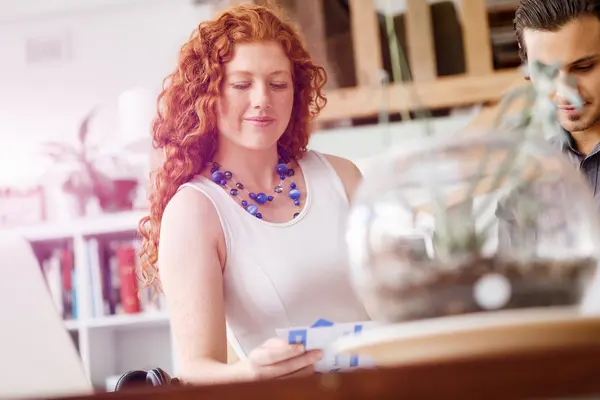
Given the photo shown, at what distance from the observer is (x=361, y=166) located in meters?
1.54

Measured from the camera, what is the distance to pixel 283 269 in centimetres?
138

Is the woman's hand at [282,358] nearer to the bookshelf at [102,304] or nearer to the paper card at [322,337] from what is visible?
the paper card at [322,337]

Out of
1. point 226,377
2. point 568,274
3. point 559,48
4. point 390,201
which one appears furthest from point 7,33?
point 568,274

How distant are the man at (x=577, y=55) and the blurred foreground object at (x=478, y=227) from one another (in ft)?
2.31

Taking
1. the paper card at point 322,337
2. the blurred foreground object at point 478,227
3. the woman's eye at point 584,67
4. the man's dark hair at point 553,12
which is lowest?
the paper card at point 322,337

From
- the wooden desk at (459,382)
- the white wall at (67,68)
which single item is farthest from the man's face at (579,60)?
the wooden desk at (459,382)

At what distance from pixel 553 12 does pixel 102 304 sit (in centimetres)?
105

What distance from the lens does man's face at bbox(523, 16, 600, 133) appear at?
4.91 feet

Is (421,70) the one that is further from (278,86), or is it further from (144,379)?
(144,379)

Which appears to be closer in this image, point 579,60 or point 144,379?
point 144,379

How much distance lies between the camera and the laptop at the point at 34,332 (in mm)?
1328

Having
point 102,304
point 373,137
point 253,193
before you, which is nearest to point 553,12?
point 373,137

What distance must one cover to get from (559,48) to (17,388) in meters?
1.16

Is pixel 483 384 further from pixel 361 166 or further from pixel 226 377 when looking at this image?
pixel 361 166
